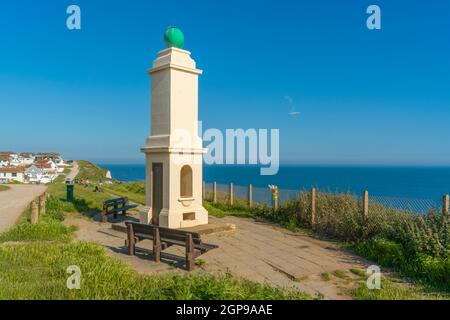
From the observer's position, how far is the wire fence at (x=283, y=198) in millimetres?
9523

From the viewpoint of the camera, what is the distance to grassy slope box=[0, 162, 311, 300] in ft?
16.8

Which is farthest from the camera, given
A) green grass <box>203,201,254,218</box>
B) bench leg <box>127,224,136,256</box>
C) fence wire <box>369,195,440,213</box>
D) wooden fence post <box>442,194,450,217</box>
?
green grass <box>203,201,254,218</box>

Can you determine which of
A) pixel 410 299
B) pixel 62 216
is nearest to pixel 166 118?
pixel 62 216

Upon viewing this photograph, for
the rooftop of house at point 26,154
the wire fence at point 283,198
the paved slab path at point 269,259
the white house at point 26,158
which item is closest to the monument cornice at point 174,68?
the paved slab path at point 269,259

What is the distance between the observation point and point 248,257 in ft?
27.7

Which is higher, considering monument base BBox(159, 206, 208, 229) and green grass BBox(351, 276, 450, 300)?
monument base BBox(159, 206, 208, 229)

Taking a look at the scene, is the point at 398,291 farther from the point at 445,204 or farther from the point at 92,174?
the point at 92,174

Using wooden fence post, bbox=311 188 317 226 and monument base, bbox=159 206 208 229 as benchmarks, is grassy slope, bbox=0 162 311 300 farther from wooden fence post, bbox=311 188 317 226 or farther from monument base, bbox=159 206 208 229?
wooden fence post, bbox=311 188 317 226

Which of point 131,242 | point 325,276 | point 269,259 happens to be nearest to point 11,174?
point 131,242

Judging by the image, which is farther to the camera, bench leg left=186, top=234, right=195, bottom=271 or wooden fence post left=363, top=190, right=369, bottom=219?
wooden fence post left=363, top=190, right=369, bottom=219

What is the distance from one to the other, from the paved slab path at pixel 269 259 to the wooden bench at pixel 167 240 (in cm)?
22

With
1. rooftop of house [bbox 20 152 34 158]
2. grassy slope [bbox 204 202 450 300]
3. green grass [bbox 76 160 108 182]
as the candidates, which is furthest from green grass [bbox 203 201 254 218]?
rooftop of house [bbox 20 152 34 158]
